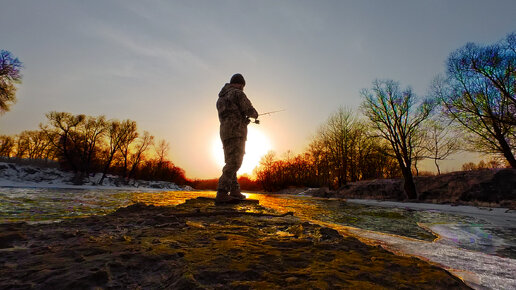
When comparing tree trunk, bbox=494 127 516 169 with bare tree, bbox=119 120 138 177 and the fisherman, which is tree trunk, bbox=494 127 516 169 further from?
bare tree, bbox=119 120 138 177

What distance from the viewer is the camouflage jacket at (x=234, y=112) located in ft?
17.8

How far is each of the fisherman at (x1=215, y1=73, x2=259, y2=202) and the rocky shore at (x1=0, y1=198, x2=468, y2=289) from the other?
3831mm

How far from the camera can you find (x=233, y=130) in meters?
5.45

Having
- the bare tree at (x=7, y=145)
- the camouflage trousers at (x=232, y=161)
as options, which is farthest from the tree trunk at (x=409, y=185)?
the bare tree at (x=7, y=145)

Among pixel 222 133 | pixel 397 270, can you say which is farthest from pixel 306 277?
pixel 222 133

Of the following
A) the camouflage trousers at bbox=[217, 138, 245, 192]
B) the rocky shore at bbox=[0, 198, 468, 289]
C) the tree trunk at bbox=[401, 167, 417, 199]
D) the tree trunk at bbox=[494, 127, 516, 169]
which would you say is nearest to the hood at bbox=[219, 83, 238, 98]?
the camouflage trousers at bbox=[217, 138, 245, 192]

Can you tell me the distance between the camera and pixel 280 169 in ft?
146

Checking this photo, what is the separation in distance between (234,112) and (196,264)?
469 cm

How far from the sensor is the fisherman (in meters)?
5.42

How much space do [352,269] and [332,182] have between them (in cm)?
3680

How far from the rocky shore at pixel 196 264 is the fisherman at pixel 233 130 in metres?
3.83

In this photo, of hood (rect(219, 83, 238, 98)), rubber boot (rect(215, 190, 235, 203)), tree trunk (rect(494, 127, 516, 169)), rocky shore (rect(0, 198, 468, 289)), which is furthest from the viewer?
tree trunk (rect(494, 127, 516, 169))

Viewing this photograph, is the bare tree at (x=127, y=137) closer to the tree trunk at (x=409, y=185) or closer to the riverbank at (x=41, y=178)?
the riverbank at (x=41, y=178)

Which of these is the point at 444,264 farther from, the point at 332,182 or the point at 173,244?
the point at 332,182
